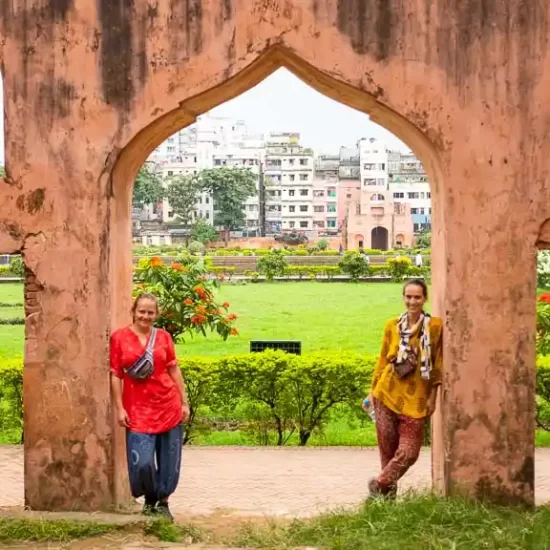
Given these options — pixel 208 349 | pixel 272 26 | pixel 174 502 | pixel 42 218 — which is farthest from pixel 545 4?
pixel 208 349

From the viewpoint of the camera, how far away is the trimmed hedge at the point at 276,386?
7.32m

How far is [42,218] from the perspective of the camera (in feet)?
14.7

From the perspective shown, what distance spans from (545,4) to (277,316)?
43.3ft

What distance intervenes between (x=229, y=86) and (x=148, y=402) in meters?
1.82

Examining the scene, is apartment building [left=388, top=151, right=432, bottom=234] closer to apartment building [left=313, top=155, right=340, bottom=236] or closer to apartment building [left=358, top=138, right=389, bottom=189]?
apartment building [left=358, top=138, right=389, bottom=189]

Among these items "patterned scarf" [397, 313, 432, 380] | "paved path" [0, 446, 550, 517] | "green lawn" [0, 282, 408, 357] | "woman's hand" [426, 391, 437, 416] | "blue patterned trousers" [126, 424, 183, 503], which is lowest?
"paved path" [0, 446, 550, 517]

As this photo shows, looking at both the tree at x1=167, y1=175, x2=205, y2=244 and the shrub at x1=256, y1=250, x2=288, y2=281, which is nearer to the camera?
the shrub at x1=256, y1=250, x2=288, y2=281

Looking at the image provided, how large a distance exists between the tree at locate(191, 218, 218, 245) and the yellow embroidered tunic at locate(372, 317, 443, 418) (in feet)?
163

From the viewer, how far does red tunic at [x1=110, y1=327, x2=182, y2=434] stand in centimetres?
420

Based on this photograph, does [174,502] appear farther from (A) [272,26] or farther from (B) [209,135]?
(B) [209,135]

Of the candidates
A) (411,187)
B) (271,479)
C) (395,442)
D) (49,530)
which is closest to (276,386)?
(271,479)

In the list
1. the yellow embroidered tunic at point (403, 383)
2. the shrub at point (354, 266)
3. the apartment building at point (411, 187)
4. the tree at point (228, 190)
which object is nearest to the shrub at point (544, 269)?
the yellow embroidered tunic at point (403, 383)

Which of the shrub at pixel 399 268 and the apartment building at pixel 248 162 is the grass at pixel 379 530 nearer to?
the shrub at pixel 399 268

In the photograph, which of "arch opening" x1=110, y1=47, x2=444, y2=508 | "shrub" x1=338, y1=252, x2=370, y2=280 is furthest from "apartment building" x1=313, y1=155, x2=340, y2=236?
"arch opening" x1=110, y1=47, x2=444, y2=508
